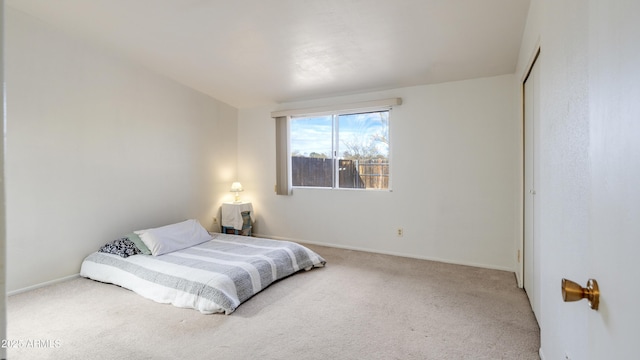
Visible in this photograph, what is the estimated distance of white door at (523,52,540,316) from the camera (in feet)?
7.44

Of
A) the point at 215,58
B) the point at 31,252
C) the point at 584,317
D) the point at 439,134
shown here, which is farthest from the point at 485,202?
the point at 31,252

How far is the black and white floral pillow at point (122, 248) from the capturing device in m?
3.16

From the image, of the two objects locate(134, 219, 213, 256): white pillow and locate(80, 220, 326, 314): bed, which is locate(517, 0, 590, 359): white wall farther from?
locate(134, 219, 213, 256): white pillow

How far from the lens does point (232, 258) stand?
10.0 ft

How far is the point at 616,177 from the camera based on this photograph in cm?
57

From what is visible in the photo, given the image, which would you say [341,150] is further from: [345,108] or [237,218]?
[237,218]

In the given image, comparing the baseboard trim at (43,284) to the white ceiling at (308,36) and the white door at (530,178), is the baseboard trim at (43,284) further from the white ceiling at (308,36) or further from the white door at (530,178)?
the white door at (530,178)

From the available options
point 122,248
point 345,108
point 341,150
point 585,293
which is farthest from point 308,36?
Result: point 122,248

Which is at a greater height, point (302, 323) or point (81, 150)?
point (81, 150)

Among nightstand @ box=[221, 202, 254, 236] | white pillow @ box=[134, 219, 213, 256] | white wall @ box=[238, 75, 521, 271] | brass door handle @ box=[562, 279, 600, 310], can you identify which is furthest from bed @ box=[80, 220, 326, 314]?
brass door handle @ box=[562, 279, 600, 310]

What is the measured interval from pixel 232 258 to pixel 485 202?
2936 millimetres

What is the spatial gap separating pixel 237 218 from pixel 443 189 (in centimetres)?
306

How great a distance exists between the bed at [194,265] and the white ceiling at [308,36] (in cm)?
210

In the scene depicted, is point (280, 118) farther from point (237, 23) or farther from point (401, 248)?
point (401, 248)
